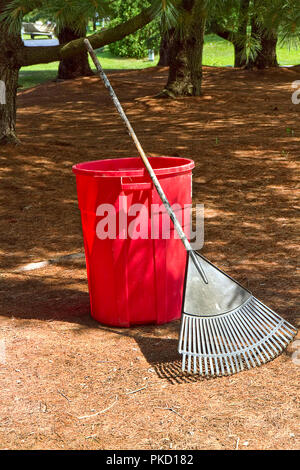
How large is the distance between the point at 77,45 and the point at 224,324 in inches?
211

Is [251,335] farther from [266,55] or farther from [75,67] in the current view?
[75,67]

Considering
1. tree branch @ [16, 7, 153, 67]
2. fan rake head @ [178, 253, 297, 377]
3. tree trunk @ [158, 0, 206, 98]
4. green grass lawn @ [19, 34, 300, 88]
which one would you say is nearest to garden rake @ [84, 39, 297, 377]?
fan rake head @ [178, 253, 297, 377]

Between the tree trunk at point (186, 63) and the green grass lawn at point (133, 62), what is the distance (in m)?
8.46

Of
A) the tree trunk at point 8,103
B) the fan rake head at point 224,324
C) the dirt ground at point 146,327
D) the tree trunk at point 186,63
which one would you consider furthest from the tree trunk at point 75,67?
the fan rake head at point 224,324

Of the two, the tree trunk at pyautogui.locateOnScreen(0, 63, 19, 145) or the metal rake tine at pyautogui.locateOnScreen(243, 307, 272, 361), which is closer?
the metal rake tine at pyautogui.locateOnScreen(243, 307, 272, 361)

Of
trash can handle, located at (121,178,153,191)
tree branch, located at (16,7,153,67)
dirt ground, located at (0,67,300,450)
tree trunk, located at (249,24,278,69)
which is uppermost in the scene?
tree branch, located at (16,7,153,67)

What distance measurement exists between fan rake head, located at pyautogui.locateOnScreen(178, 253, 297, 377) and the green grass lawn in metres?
16.8

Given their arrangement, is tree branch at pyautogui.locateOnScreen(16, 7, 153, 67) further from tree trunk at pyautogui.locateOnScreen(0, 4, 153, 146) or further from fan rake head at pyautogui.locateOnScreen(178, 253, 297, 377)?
fan rake head at pyautogui.locateOnScreen(178, 253, 297, 377)

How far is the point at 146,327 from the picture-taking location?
3.78 m

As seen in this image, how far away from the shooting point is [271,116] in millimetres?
10297

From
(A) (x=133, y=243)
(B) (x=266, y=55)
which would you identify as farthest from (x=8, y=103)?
(B) (x=266, y=55)

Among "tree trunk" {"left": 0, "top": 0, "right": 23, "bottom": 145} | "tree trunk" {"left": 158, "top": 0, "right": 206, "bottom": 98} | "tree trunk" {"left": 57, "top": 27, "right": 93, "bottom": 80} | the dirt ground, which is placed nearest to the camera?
the dirt ground

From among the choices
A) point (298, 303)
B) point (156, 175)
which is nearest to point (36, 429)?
point (156, 175)

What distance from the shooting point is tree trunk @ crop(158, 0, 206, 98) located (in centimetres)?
1143
